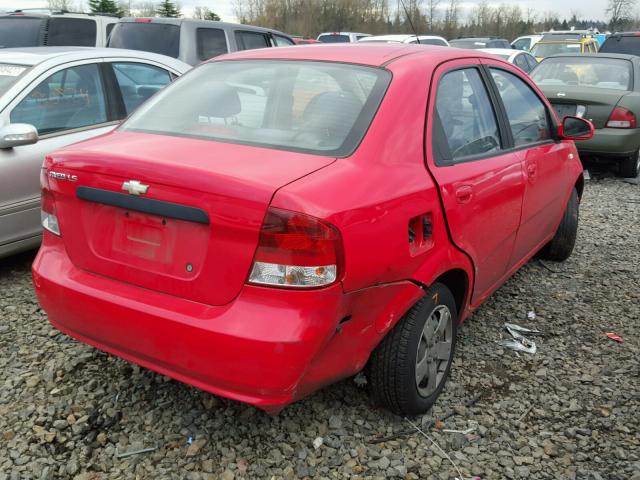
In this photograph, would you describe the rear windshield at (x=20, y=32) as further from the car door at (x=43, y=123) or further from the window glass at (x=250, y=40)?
the car door at (x=43, y=123)

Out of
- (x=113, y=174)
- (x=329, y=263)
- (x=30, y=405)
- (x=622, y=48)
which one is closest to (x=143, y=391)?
(x=30, y=405)

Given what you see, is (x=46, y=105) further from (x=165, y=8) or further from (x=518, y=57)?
(x=165, y=8)

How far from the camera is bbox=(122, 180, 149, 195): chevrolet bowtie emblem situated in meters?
2.29

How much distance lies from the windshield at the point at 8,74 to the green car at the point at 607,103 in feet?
20.1

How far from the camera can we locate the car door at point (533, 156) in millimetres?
3688

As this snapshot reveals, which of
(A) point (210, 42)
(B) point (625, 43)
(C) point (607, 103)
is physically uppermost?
(A) point (210, 42)

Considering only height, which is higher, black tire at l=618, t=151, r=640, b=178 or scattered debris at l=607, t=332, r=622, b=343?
black tire at l=618, t=151, r=640, b=178

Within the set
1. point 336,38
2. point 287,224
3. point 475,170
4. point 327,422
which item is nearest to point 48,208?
point 287,224

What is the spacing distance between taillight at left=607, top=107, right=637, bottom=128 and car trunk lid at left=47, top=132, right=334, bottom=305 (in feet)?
21.2

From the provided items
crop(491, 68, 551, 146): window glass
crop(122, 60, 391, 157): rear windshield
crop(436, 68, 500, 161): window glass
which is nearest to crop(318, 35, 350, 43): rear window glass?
crop(491, 68, 551, 146): window glass

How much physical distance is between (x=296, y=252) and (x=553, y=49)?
17064 mm

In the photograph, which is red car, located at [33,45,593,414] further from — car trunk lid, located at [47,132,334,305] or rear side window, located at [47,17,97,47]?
rear side window, located at [47,17,97,47]

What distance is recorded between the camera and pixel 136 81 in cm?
534

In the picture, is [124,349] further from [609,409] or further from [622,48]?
[622,48]
